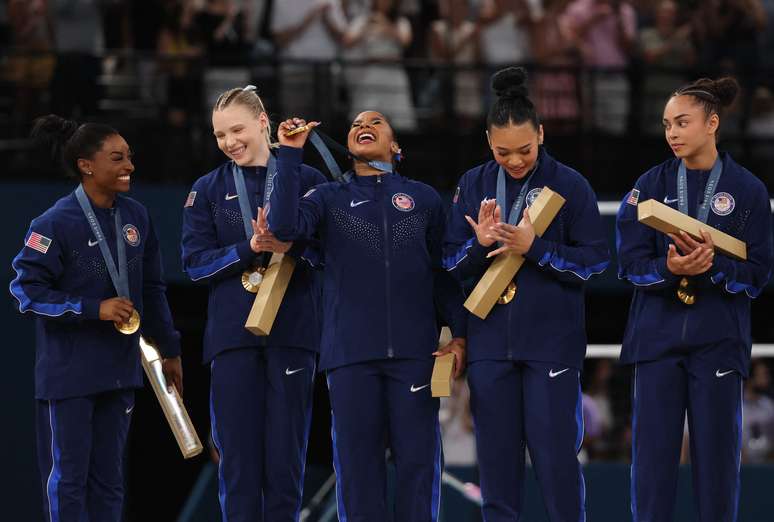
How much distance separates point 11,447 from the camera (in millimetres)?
9641

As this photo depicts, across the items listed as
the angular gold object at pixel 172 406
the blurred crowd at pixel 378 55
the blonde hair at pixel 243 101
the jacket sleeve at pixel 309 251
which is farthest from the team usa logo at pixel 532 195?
the blurred crowd at pixel 378 55

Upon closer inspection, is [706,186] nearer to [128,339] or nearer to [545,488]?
[545,488]

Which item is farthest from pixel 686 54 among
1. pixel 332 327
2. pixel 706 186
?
pixel 332 327

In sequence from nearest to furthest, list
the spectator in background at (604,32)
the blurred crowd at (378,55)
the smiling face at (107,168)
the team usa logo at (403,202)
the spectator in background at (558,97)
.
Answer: the team usa logo at (403,202) < the smiling face at (107,168) < the blurred crowd at (378,55) < the spectator in background at (558,97) < the spectator in background at (604,32)

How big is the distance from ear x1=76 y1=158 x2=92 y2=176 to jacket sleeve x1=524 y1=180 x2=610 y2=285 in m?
1.88

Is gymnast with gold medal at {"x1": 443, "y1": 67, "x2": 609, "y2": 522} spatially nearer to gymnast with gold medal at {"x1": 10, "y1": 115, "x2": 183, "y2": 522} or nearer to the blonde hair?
the blonde hair

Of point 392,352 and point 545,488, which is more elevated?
point 392,352

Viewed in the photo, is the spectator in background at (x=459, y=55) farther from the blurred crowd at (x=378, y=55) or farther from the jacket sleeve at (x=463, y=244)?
the jacket sleeve at (x=463, y=244)

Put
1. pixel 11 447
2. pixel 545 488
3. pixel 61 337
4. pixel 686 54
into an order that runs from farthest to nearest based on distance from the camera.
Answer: pixel 686 54
pixel 11 447
pixel 61 337
pixel 545 488

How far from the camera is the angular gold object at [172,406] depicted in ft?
19.5

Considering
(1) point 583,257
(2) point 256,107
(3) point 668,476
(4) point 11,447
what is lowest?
(4) point 11,447

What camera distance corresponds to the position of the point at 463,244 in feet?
18.7

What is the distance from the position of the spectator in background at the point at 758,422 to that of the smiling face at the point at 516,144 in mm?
4258

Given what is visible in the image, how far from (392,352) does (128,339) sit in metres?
1.16
